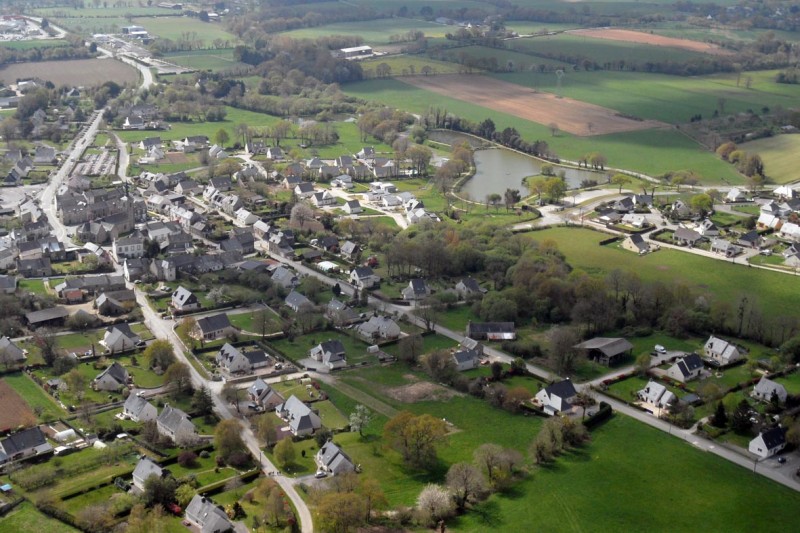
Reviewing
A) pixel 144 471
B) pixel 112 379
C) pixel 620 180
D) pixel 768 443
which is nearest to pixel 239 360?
pixel 112 379

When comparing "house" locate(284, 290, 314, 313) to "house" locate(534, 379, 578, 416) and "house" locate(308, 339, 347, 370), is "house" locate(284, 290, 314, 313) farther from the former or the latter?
"house" locate(534, 379, 578, 416)

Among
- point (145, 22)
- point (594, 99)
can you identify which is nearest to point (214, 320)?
point (594, 99)

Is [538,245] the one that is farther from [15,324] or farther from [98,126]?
[98,126]

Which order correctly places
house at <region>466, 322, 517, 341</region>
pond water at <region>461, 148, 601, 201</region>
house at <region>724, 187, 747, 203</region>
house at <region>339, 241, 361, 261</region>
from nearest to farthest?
house at <region>466, 322, 517, 341</region>
house at <region>339, 241, 361, 261</region>
house at <region>724, 187, 747, 203</region>
pond water at <region>461, 148, 601, 201</region>

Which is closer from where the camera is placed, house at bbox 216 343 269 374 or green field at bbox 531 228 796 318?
house at bbox 216 343 269 374

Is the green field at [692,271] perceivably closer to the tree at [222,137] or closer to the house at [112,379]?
the house at [112,379]

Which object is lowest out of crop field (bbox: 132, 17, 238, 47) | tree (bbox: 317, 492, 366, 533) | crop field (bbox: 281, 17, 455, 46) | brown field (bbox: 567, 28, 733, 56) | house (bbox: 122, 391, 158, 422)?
house (bbox: 122, 391, 158, 422)

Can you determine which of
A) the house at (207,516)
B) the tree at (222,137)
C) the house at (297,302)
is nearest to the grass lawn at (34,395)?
the house at (207,516)

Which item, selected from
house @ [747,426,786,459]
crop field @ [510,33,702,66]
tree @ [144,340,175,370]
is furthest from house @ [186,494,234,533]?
crop field @ [510,33,702,66]
